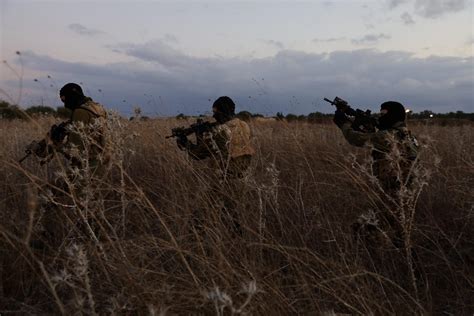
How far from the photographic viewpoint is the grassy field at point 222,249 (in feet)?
7.82

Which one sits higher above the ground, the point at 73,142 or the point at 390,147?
the point at 390,147

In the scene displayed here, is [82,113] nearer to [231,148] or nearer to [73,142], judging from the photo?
[73,142]

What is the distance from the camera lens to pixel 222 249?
292cm

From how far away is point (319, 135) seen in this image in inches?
292

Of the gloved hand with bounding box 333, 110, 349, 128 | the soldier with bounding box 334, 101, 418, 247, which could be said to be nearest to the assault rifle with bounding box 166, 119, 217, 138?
the gloved hand with bounding box 333, 110, 349, 128

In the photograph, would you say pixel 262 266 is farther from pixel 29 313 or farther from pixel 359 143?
pixel 359 143

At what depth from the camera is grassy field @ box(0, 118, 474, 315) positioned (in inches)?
93.8

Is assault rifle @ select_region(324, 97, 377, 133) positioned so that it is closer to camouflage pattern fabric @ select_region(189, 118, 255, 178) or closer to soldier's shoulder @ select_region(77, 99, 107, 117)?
camouflage pattern fabric @ select_region(189, 118, 255, 178)

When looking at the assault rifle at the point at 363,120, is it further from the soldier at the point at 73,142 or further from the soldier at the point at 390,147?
the soldier at the point at 73,142

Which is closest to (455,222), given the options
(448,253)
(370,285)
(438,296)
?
(448,253)

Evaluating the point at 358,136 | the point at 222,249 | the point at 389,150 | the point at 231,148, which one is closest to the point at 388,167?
the point at 389,150

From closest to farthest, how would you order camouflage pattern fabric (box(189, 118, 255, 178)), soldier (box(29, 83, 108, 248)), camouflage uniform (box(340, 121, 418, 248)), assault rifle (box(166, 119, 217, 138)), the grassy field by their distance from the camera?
the grassy field
camouflage uniform (box(340, 121, 418, 248))
soldier (box(29, 83, 108, 248))
camouflage pattern fabric (box(189, 118, 255, 178))
assault rifle (box(166, 119, 217, 138))

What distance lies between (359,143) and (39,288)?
2.56 m

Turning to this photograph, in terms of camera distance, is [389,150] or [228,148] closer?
[389,150]
